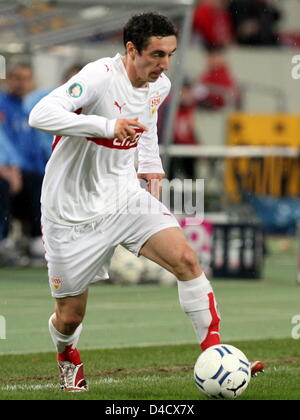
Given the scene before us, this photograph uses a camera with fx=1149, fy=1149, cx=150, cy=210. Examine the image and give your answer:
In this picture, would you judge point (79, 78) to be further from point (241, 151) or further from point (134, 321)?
point (241, 151)

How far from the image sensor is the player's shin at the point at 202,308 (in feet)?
21.2

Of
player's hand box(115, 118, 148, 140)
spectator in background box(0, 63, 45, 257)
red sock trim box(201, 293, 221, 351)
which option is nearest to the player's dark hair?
player's hand box(115, 118, 148, 140)

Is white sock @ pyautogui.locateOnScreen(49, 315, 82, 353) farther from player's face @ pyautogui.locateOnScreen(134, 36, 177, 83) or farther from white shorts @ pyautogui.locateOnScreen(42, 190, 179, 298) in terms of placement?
player's face @ pyautogui.locateOnScreen(134, 36, 177, 83)

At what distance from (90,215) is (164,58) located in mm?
1018

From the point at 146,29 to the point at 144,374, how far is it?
2341 mm

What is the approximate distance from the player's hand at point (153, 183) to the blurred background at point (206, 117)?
6.10 m

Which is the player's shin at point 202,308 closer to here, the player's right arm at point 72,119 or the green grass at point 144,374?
the green grass at point 144,374

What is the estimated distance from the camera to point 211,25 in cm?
2297

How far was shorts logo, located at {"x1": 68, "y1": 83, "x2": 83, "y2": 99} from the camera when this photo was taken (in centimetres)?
636

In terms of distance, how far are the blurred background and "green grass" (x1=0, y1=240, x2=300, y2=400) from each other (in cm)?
79

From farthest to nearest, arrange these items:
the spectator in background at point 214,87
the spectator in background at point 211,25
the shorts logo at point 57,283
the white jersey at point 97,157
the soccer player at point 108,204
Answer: the spectator in background at point 211,25 → the spectator in background at point 214,87 → the shorts logo at point 57,283 → the white jersey at point 97,157 → the soccer player at point 108,204

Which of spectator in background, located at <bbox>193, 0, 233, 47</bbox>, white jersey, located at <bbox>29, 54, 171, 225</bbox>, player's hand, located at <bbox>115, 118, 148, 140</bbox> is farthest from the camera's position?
spectator in background, located at <bbox>193, 0, 233, 47</bbox>

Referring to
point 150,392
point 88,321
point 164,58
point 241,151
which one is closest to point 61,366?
point 150,392

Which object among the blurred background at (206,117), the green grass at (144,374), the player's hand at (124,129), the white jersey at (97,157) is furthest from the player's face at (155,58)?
the blurred background at (206,117)
